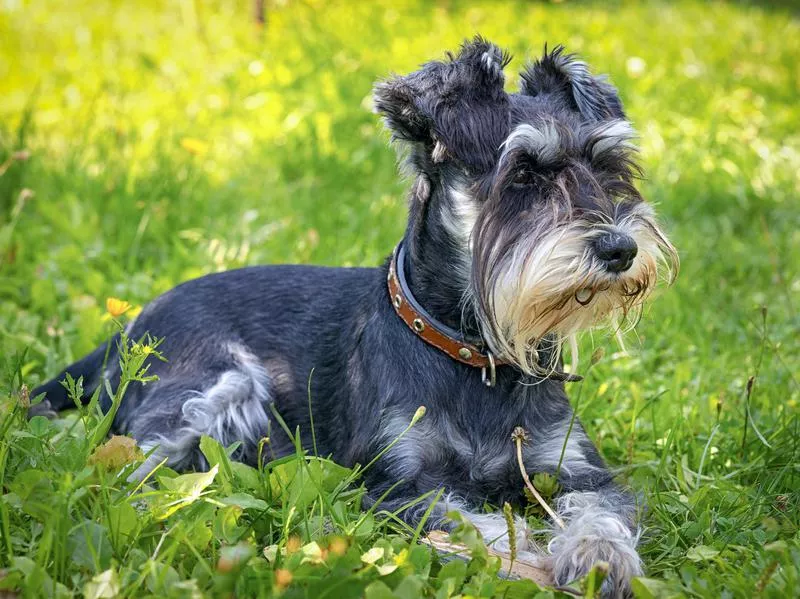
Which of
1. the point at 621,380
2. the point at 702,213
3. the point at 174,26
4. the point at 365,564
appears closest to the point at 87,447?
the point at 365,564

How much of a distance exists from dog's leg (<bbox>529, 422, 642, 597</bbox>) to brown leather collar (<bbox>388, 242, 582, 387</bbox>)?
0.85 ft

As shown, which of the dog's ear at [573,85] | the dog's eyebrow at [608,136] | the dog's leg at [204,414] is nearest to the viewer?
the dog's eyebrow at [608,136]

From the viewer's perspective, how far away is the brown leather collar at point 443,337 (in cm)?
309

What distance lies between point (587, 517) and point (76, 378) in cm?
216

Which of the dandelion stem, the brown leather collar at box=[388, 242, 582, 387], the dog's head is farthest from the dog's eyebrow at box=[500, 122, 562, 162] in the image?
the dandelion stem

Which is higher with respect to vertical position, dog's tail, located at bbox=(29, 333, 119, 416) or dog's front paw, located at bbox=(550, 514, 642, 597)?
dog's front paw, located at bbox=(550, 514, 642, 597)

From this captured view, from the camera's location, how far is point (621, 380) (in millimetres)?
4211

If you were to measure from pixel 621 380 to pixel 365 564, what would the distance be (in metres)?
2.09

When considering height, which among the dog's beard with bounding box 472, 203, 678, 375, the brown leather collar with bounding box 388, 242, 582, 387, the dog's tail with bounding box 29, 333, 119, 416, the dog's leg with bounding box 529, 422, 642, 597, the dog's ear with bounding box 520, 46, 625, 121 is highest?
the dog's ear with bounding box 520, 46, 625, 121

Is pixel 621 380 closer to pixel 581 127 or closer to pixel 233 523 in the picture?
pixel 581 127

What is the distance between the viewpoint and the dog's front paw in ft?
8.42

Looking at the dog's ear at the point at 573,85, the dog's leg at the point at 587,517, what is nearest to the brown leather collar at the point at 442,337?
the dog's leg at the point at 587,517

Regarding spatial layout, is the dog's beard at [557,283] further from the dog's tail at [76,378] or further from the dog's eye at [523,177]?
the dog's tail at [76,378]

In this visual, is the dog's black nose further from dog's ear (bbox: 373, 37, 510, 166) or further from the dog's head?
dog's ear (bbox: 373, 37, 510, 166)
